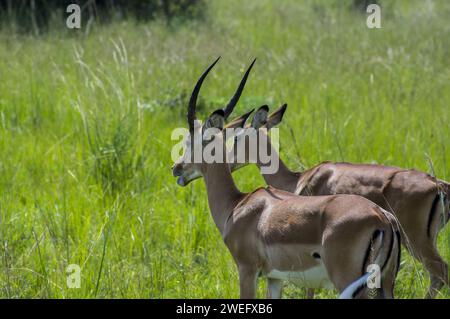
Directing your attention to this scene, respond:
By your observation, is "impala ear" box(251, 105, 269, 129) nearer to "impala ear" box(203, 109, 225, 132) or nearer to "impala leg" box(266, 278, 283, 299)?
"impala ear" box(203, 109, 225, 132)

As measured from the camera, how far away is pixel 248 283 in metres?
3.76

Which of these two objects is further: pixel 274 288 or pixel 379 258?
pixel 274 288

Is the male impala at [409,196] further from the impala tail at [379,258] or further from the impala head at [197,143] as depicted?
the impala tail at [379,258]

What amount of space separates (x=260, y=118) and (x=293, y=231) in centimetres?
130

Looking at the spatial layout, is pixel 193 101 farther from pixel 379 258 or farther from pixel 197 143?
pixel 379 258

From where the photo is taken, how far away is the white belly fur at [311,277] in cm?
350

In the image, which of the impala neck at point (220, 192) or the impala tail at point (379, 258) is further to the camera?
the impala neck at point (220, 192)

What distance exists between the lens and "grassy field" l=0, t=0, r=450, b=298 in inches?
172

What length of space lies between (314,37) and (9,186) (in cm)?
476

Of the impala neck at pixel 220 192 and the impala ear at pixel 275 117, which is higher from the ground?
the impala ear at pixel 275 117

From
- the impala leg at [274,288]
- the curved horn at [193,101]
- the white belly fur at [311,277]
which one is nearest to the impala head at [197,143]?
the curved horn at [193,101]

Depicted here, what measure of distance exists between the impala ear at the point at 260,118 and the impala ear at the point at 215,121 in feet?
1.76

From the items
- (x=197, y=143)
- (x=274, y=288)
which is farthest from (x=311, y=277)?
(x=197, y=143)
